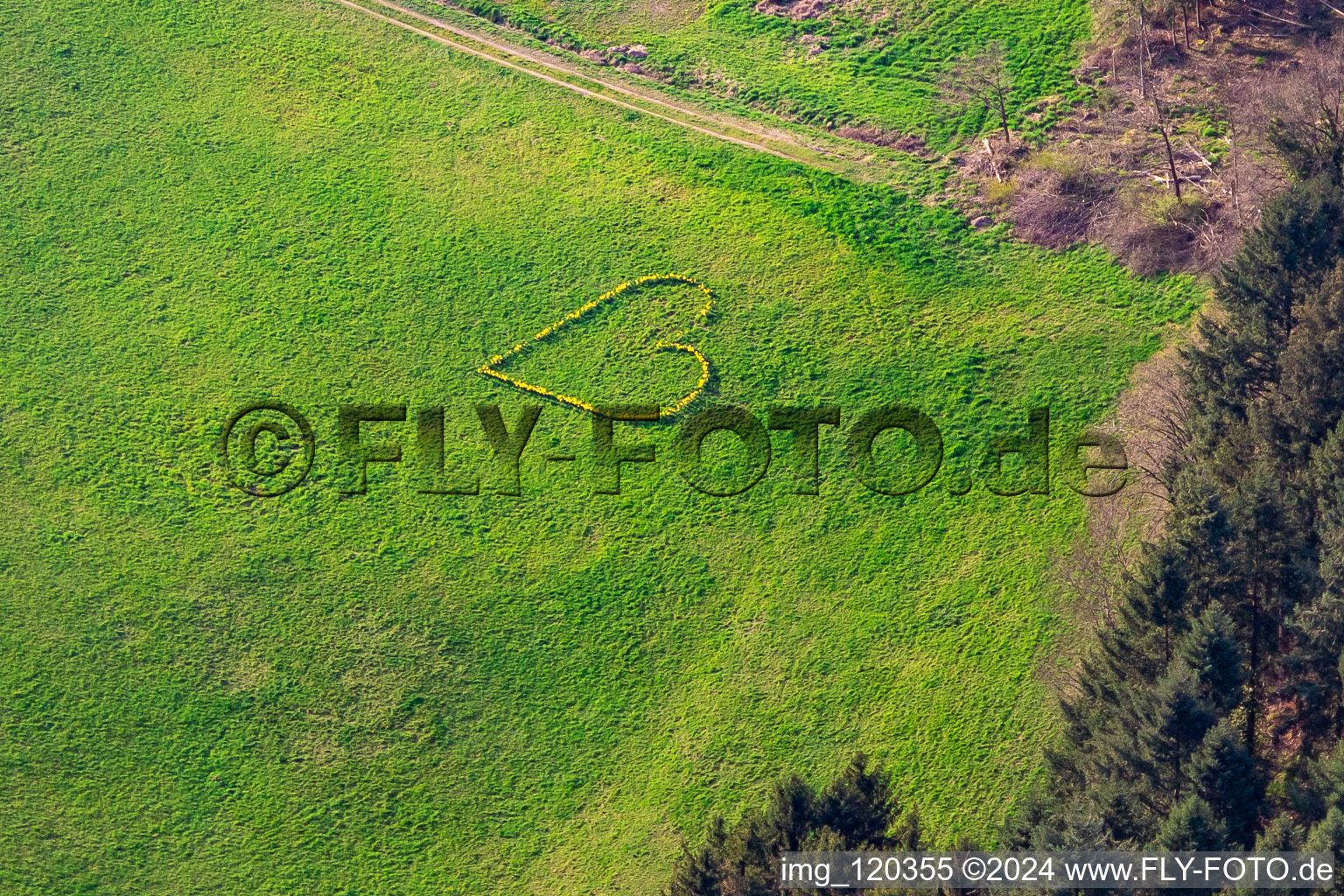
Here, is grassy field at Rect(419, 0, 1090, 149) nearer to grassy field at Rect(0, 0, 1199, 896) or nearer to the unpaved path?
the unpaved path

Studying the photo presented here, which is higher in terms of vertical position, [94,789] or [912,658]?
[912,658]

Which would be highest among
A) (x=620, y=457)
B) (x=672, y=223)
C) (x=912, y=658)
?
(x=672, y=223)

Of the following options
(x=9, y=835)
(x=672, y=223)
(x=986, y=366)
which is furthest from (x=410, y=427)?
(x=986, y=366)

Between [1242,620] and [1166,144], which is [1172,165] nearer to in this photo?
[1166,144]

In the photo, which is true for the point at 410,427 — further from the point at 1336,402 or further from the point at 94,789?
the point at 1336,402

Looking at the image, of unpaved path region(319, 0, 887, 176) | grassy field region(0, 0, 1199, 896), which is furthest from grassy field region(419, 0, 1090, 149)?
grassy field region(0, 0, 1199, 896)
